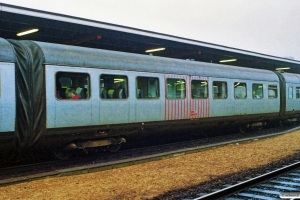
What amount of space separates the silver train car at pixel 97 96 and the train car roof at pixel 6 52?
0.02 metres

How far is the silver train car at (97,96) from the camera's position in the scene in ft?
27.8

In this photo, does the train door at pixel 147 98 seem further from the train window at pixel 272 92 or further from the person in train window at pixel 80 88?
the train window at pixel 272 92

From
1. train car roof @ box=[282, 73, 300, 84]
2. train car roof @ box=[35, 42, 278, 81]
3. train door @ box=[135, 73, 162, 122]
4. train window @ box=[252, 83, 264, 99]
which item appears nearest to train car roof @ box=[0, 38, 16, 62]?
train car roof @ box=[35, 42, 278, 81]

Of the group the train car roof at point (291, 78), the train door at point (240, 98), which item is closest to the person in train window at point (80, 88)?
the train door at point (240, 98)

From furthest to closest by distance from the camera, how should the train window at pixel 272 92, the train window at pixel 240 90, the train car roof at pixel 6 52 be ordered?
the train window at pixel 272 92
the train window at pixel 240 90
the train car roof at pixel 6 52

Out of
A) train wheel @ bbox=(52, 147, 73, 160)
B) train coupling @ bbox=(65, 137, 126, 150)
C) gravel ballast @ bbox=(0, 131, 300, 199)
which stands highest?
train coupling @ bbox=(65, 137, 126, 150)

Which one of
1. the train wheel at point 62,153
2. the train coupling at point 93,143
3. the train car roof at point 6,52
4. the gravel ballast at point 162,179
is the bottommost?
the gravel ballast at point 162,179

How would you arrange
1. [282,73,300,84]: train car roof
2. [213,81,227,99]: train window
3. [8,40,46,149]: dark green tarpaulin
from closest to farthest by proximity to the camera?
1. [8,40,46,149]: dark green tarpaulin
2. [213,81,227,99]: train window
3. [282,73,300,84]: train car roof

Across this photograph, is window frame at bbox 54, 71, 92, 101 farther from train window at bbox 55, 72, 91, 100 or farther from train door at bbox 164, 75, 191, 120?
train door at bbox 164, 75, 191, 120

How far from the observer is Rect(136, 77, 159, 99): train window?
11.0 m

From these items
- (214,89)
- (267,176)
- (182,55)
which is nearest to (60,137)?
(267,176)

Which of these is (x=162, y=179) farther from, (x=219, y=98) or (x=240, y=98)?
(x=240, y=98)

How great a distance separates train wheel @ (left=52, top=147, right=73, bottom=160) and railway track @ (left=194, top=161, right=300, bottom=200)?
16.7 ft

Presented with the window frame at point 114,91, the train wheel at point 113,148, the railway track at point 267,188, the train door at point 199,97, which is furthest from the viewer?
the train door at point 199,97
